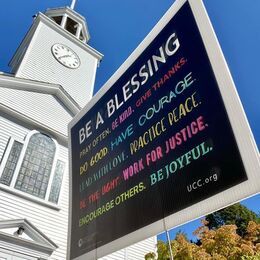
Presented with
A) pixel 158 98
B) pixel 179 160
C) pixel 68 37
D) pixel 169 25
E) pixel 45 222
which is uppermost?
pixel 68 37

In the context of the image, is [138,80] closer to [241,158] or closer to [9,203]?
[241,158]

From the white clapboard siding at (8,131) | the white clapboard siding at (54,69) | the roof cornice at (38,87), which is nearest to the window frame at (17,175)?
the white clapboard siding at (8,131)

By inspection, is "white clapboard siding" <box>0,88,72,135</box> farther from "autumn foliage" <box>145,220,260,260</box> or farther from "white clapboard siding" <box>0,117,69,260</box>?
"autumn foliage" <box>145,220,260,260</box>

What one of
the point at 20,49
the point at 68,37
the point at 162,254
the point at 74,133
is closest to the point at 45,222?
the point at 162,254

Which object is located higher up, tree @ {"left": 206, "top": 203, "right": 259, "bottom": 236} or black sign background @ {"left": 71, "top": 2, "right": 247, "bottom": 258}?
tree @ {"left": 206, "top": 203, "right": 259, "bottom": 236}

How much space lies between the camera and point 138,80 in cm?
434

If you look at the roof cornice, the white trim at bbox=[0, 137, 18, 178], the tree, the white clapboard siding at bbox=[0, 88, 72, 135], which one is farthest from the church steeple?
the tree

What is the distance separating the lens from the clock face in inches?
619

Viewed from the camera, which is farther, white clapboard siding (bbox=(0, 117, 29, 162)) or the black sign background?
white clapboard siding (bbox=(0, 117, 29, 162))

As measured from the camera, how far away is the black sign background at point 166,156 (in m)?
2.93

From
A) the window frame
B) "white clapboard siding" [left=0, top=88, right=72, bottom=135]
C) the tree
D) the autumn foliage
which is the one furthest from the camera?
the tree

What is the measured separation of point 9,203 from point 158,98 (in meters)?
6.70

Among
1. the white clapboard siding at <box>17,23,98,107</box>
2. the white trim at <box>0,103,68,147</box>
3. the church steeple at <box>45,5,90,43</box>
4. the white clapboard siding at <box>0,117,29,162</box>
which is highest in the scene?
the church steeple at <box>45,5,90,43</box>

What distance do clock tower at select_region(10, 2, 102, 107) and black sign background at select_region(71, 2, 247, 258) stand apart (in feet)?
33.2
